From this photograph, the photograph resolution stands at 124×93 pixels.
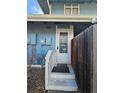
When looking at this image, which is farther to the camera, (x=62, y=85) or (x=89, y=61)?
(x=62, y=85)

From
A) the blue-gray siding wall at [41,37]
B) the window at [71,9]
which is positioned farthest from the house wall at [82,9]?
the blue-gray siding wall at [41,37]

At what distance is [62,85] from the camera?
7.87m

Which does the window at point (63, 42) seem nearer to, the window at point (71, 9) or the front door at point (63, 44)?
the front door at point (63, 44)

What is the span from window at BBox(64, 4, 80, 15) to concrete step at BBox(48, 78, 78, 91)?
8.10 metres

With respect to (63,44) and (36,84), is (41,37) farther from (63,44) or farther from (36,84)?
(36,84)

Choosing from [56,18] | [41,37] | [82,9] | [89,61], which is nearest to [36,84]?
[89,61]

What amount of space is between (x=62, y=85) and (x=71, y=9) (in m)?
9.13

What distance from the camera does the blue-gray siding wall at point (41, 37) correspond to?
43.2 ft

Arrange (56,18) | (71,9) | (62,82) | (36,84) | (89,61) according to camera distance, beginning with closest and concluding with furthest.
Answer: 1. (89,61)
2. (36,84)
3. (62,82)
4. (56,18)
5. (71,9)

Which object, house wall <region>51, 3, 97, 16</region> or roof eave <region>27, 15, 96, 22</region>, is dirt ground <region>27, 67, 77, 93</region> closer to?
roof eave <region>27, 15, 96, 22</region>

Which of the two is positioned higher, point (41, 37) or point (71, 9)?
point (71, 9)

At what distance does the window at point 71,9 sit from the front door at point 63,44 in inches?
120
